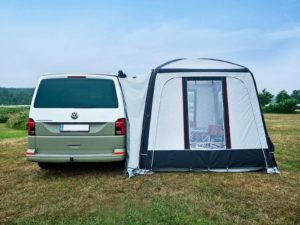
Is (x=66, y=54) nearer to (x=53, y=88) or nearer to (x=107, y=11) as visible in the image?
(x=107, y=11)

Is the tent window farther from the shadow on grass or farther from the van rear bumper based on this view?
the van rear bumper

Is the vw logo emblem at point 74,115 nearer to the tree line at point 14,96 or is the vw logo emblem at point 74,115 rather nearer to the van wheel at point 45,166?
the van wheel at point 45,166

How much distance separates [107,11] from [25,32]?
4.67m

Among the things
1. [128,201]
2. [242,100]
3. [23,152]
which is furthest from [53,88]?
[23,152]

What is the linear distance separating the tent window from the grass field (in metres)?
0.69

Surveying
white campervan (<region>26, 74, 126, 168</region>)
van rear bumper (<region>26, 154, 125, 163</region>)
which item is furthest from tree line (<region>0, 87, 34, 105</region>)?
van rear bumper (<region>26, 154, 125, 163</region>)

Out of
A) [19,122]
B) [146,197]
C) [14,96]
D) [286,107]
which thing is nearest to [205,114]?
[146,197]

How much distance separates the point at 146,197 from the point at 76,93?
2556 mm

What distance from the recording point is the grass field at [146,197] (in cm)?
446

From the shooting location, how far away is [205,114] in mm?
7352

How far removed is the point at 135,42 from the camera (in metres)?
13.7

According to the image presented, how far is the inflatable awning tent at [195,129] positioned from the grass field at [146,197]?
0.27 metres

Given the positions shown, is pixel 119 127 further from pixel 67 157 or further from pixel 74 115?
pixel 67 157

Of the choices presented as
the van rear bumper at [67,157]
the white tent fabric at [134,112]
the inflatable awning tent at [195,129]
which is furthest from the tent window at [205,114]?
the van rear bumper at [67,157]
